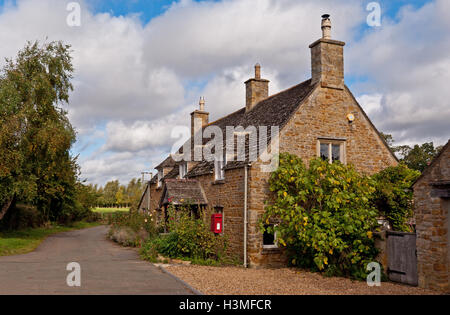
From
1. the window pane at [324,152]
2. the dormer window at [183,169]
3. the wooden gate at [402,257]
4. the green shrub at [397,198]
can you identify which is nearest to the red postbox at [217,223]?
the window pane at [324,152]

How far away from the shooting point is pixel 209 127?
28.2m

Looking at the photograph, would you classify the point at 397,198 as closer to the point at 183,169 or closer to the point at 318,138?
the point at 318,138

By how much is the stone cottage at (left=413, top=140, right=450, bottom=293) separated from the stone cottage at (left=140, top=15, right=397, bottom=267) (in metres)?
5.69

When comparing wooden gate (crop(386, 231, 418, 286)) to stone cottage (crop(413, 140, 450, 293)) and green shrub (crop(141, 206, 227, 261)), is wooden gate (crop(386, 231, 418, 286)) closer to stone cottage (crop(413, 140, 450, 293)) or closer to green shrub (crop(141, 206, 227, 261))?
stone cottage (crop(413, 140, 450, 293))

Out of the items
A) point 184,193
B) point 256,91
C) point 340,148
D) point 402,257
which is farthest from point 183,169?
point 402,257

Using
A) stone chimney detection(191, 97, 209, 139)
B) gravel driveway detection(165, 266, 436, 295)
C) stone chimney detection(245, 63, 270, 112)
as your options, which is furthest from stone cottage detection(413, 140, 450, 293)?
stone chimney detection(191, 97, 209, 139)

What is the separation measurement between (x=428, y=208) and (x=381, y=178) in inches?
204

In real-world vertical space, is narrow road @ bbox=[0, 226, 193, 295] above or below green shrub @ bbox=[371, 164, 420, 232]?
below

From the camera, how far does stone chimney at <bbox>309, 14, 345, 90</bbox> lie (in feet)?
54.4

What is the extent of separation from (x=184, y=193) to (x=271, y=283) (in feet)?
28.0

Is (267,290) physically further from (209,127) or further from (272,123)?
(209,127)

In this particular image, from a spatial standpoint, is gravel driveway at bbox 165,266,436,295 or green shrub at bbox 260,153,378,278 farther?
green shrub at bbox 260,153,378,278

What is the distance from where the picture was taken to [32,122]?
73.9ft
